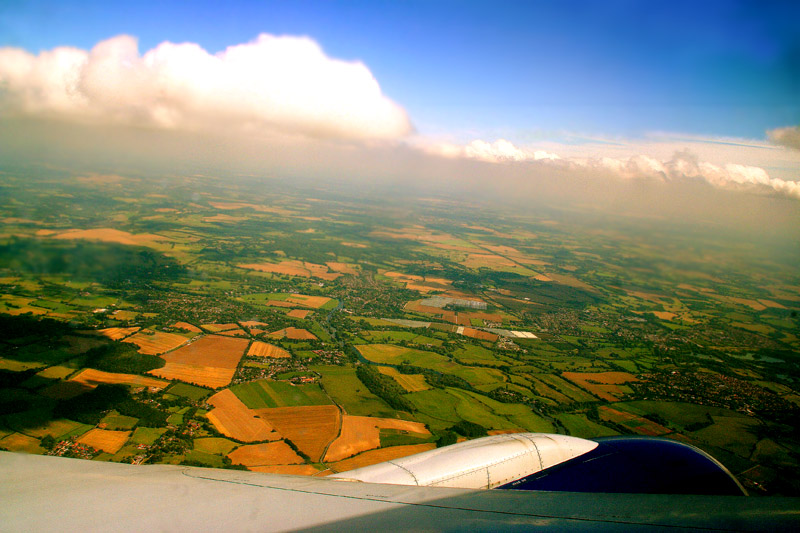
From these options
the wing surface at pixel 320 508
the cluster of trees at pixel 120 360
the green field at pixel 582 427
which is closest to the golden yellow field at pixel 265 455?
the cluster of trees at pixel 120 360

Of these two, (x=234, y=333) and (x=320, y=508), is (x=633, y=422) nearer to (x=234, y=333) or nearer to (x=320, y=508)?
(x=320, y=508)

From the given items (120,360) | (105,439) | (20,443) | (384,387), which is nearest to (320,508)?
(105,439)

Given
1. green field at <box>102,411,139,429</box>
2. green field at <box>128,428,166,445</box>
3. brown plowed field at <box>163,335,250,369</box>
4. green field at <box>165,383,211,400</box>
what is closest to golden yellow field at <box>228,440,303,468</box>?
green field at <box>128,428,166,445</box>

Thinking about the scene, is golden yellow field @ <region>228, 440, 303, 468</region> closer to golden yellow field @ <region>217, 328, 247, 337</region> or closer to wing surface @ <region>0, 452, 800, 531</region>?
wing surface @ <region>0, 452, 800, 531</region>

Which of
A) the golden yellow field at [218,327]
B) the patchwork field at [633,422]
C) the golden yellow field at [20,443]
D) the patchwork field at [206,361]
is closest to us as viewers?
the golden yellow field at [20,443]

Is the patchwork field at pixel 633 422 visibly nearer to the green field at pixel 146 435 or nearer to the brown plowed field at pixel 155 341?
the green field at pixel 146 435

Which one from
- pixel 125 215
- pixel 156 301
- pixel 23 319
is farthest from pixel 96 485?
pixel 125 215
